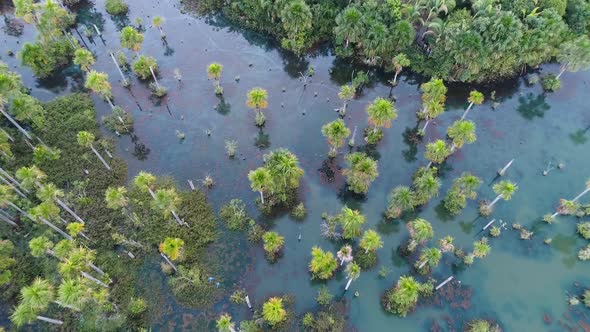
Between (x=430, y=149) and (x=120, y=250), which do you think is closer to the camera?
(x=120, y=250)

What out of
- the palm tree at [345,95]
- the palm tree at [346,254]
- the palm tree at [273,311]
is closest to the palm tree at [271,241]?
the palm tree at [273,311]

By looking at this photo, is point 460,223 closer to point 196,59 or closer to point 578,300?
point 578,300

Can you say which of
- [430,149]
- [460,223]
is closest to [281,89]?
[430,149]

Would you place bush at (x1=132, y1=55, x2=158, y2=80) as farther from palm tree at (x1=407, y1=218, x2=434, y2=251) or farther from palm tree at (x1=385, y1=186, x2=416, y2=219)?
palm tree at (x1=407, y1=218, x2=434, y2=251)

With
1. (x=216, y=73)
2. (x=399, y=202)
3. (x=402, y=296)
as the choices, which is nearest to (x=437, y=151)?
(x=399, y=202)

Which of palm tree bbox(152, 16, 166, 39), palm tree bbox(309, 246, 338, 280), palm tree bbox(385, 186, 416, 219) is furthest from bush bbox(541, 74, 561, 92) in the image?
palm tree bbox(152, 16, 166, 39)

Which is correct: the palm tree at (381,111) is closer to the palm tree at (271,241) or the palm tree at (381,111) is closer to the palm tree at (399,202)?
the palm tree at (399,202)

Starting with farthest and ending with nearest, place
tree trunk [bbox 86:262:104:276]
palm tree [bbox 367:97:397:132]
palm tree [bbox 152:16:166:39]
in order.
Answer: palm tree [bbox 152:16:166:39] < palm tree [bbox 367:97:397:132] < tree trunk [bbox 86:262:104:276]
